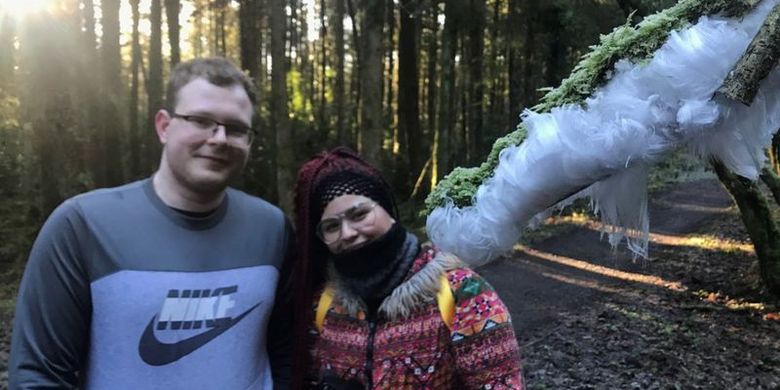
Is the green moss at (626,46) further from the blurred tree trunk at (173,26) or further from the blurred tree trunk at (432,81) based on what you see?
the blurred tree trunk at (432,81)

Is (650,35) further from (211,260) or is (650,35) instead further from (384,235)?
(211,260)

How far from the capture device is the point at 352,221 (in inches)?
72.1

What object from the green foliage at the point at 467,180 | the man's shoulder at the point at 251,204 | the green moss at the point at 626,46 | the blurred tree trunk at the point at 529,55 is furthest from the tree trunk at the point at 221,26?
the green moss at the point at 626,46

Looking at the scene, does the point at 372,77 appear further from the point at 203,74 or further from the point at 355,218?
the point at 355,218

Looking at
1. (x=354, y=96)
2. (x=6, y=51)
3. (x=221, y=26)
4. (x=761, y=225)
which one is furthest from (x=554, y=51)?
(x=221, y=26)

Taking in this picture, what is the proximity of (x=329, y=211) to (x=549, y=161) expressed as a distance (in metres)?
0.77

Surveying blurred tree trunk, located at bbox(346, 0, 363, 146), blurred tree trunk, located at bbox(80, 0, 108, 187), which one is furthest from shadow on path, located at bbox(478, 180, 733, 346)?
blurred tree trunk, located at bbox(346, 0, 363, 146)

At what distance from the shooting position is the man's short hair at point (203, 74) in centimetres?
191

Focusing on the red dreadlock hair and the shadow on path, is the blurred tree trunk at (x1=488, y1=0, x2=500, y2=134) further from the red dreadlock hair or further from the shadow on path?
the red dreadlock hair

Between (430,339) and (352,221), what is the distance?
422mm

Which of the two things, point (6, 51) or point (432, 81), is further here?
point (432, 81)

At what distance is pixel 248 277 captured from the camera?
1.97m

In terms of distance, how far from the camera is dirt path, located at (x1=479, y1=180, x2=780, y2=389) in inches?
245

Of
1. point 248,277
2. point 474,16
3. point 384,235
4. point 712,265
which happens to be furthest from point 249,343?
point 474,16
